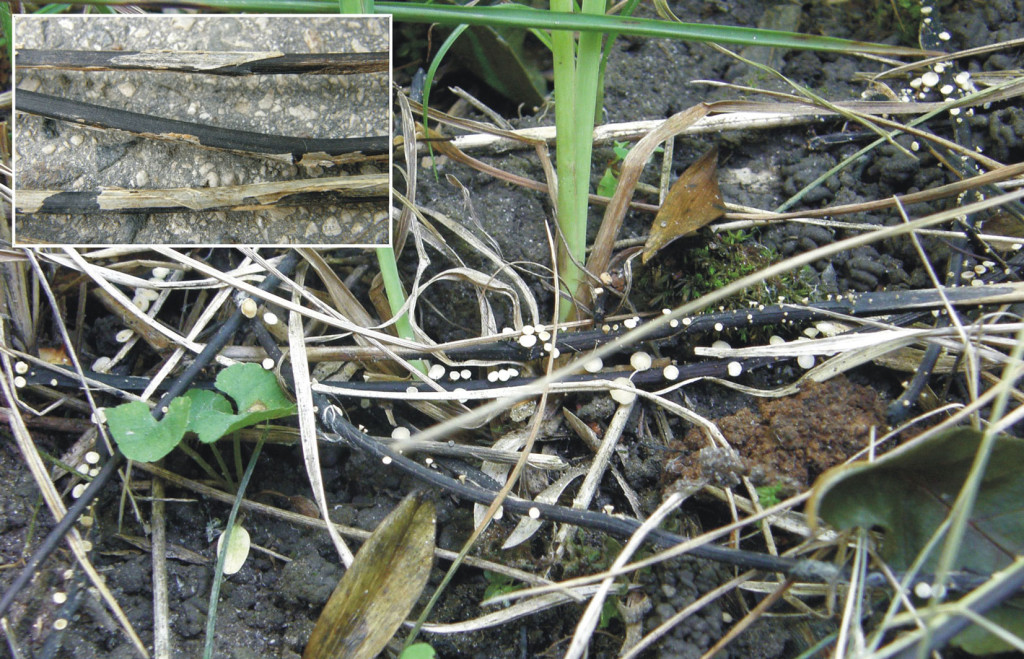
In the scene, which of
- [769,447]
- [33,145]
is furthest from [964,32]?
[33,145]

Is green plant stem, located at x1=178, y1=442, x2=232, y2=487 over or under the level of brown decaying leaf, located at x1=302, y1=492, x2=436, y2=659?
over

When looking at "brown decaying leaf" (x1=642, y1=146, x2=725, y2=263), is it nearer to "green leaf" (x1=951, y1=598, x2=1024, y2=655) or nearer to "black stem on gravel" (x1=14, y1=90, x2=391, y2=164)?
"black stem on gravel" (x1=14, y1=90, x2=391, y2=164)

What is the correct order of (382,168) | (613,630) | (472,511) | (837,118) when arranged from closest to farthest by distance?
(613,630) < (472,511) < (382,168) < (837,118)

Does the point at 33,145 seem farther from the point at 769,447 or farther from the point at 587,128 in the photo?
the point at 769,447

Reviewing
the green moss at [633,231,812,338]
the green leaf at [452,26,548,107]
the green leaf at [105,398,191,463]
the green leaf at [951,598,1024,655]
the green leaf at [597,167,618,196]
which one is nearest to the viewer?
the green leaf at [951,598,1024,655]

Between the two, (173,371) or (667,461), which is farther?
(173,371)

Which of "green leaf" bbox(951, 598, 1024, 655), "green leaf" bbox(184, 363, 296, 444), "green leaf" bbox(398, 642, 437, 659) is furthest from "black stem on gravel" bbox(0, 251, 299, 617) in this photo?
"green leaf" bbox(951, 598, 1024, 655)

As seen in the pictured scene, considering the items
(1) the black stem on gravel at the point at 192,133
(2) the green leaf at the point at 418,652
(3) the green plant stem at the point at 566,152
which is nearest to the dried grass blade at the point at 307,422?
(2) the green leaf at the point at 418,652

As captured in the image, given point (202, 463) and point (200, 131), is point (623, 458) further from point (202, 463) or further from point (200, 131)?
point (200, 131)
